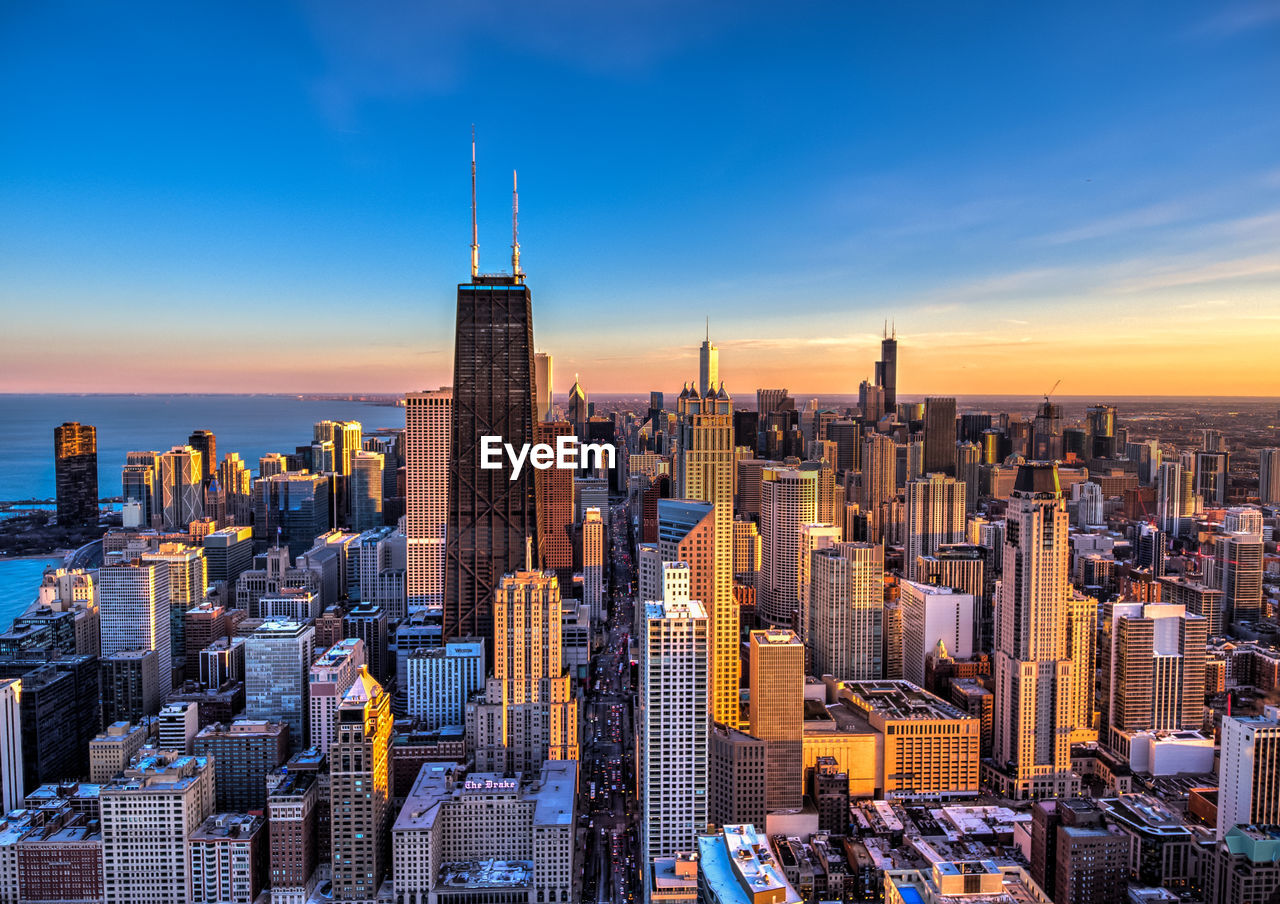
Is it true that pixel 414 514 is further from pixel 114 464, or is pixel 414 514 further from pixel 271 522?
pixel 114 464

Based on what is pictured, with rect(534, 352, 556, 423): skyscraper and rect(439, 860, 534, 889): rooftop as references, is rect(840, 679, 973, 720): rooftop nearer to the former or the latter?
rect(439, 860, 534, 889): rooftop

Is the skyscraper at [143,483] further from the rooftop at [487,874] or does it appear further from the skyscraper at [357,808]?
the rooftop at [487,874]

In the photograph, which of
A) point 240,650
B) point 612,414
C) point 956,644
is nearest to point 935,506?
point 956,644

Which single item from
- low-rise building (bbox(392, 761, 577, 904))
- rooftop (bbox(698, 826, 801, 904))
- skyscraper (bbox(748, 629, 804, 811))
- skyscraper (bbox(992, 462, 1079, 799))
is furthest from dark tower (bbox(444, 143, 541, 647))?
rooftop (bbox(698, 826, 801, 904))

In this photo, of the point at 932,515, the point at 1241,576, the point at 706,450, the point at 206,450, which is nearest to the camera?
the point at 1241,576

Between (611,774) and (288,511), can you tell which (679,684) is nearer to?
(611,774)

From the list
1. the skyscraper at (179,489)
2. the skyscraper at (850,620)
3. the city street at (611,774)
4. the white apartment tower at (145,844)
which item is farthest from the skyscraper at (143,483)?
the skyscraper at (850,620)

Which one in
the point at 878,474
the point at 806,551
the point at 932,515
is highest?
the point at 878,474

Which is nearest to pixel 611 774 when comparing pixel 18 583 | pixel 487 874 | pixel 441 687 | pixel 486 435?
pixel 441 687
